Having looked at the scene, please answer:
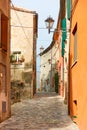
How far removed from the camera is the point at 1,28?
1526cm

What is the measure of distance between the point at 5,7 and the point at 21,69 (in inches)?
455

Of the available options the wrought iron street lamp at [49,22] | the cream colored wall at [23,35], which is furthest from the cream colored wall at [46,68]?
the wrought iron street lamp at [49,22]

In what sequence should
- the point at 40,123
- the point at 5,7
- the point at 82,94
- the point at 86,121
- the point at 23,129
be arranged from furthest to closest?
the point at 5,7 → the point at 40,123 → the point at 23,129 → the point at 82,94 → the point at 86,121

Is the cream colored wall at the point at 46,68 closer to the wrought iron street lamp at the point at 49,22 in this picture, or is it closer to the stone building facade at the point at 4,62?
the wrought iron street lamp at the point at 49,22

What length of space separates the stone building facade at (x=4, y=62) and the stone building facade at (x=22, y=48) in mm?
10237

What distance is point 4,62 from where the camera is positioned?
14797 millimetres

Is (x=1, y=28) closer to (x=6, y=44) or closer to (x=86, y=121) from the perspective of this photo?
(x=6, y=44)

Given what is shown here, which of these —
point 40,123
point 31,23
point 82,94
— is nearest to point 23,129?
point 40,123

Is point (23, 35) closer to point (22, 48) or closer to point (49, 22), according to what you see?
point (22, 48)

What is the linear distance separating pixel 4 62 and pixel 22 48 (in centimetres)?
1142

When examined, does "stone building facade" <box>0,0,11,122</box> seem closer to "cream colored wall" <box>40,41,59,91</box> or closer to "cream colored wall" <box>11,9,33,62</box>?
"cream colored wall" <box>11,9,33,62</box>

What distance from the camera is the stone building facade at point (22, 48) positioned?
26.0 metres

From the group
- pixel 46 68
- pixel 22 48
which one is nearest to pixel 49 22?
pixel 22 48

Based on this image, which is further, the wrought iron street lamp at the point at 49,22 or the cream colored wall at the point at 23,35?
the cream colored wall at the point at 23,35
